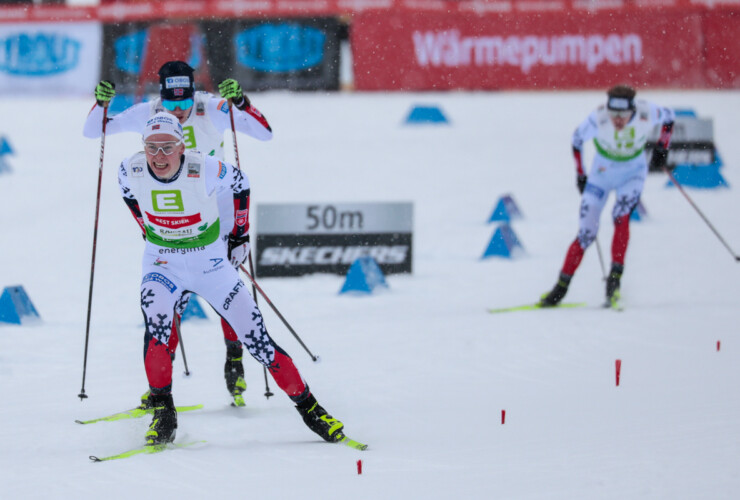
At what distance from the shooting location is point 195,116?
6906 millimetres

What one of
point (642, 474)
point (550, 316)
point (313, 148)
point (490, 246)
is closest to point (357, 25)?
point (313, 148)

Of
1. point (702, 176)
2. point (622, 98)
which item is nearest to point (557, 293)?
point (622, 98)

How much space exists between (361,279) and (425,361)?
239 centimetres

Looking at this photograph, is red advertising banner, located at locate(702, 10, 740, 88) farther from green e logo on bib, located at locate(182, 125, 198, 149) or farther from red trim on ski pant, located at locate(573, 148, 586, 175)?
green e logo on bib, located at locate(182, 125, 198, 149)

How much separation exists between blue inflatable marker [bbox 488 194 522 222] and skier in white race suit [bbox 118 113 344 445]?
25.2ft

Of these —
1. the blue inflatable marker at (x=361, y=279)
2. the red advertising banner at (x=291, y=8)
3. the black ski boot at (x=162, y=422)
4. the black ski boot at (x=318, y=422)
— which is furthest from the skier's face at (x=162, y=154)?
the red advertising banner at (x=291, y=8)

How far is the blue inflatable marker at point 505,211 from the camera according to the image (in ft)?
43.0

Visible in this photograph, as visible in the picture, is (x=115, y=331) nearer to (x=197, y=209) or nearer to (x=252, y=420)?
(x=252, y=420)

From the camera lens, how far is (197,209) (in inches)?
218

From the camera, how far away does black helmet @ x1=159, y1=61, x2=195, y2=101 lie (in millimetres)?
6359

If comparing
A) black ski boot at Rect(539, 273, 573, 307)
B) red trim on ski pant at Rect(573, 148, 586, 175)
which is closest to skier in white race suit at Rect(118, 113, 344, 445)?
black ski boot at Rect(539, 273, 573, 307)

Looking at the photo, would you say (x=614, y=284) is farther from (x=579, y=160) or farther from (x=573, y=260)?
(x=579, y=160)

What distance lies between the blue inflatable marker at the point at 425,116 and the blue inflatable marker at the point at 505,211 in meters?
5.72

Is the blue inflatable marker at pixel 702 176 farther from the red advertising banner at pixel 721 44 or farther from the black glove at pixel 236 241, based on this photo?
the black glove at pixel 236 241
